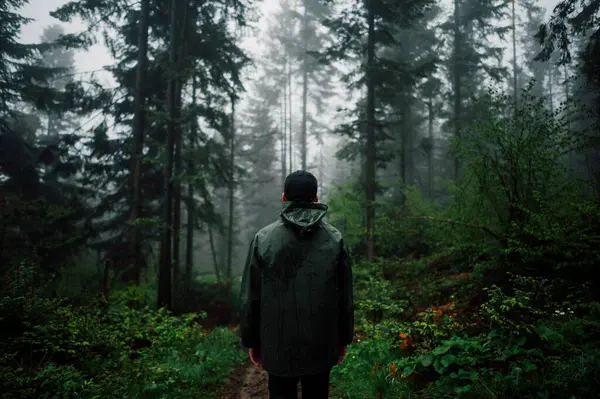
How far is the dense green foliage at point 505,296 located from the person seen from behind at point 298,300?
5.54 ft

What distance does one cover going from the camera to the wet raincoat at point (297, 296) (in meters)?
2.45

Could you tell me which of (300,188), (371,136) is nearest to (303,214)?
(300,188)

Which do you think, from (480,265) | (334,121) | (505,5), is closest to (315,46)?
(334,121)

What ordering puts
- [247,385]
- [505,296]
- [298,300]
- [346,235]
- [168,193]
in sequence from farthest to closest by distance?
[346,235] → [168,193] → [247,385] → [505,296] → [298,300]

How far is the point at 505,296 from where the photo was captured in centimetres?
405

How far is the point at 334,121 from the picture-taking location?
31125 mm

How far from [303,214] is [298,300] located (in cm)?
67

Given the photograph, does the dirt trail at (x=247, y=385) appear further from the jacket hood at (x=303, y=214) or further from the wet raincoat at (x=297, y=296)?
the jacket hood at (x=303, y=214)

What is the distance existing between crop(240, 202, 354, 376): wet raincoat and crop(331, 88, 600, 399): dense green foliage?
1.75 metres

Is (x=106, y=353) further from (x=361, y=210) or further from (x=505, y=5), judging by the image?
(x=505, y=5)

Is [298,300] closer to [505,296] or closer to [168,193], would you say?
[505,296]

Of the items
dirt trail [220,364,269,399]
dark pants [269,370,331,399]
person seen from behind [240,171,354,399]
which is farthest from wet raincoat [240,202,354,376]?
dirt trail [220,364,269,399]

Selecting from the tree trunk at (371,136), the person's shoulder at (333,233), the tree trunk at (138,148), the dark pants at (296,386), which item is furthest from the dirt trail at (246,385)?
the tree trunk at (371,136)

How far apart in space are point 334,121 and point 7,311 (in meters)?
28.9
